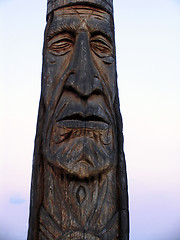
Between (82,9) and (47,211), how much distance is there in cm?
227

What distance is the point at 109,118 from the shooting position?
267 centimetres

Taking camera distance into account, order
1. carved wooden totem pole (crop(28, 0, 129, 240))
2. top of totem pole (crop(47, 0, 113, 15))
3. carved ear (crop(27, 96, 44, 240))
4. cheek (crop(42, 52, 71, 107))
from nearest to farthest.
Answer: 1. carved wooden totem pole (crop(28, 0, 129, 240))
2. carved ear (crop(27, 96, 44, 240))
3. cheek (crop(42, 52, 71, 107))
4. top of totem pole (crop(47, 0, 113, 15))

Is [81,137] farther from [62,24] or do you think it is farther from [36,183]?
[62,24]

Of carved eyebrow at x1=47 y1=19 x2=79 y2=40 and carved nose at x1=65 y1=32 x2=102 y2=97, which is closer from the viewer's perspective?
carved nose at x1=65 y1=32 x2=102 y2=97

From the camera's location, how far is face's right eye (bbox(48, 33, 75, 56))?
116 inches

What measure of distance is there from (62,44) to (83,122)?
3.48 feet

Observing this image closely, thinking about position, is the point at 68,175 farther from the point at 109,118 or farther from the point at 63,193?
the point at 109,118

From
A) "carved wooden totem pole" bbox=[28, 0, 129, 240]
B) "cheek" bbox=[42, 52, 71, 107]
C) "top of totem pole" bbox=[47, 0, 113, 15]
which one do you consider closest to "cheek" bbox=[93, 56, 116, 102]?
"carved wooden totem pole" bbox=[28, 0, 129, 240]

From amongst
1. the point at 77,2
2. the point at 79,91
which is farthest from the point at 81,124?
the point at 77,2

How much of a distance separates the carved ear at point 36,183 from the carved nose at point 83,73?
501 mm

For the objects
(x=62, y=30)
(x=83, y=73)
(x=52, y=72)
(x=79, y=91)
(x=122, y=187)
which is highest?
(x=62, y=30)

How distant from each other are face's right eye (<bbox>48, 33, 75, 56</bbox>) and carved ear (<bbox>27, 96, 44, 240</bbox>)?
68 centimetres

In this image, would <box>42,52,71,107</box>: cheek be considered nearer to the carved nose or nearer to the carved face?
the carved face

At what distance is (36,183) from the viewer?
2555 millimetres
